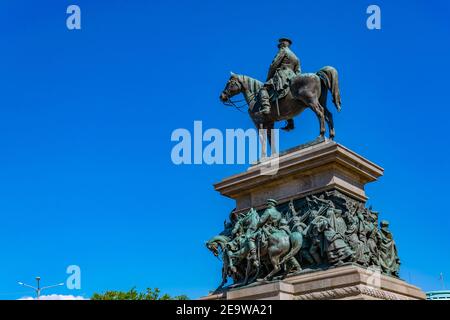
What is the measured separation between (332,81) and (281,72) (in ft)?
5.97

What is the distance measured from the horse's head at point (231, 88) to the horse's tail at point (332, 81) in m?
3.14

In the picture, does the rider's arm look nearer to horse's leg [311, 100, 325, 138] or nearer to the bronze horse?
the bronze horse

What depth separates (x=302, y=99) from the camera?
19828 mm

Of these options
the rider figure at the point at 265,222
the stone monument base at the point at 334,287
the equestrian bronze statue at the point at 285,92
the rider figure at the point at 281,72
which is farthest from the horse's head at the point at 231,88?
the stone monument base at the point at 334,287

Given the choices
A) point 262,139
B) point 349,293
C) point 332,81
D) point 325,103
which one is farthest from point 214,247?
point 332,81

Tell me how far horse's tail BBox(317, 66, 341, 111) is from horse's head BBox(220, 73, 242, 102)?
314cm

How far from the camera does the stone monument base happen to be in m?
15.4

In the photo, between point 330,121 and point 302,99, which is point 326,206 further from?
point 302,99

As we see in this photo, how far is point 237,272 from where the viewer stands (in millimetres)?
18188

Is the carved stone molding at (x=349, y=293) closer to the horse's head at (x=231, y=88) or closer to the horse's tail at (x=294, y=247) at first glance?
the horse's tail at (x=294, y=247)

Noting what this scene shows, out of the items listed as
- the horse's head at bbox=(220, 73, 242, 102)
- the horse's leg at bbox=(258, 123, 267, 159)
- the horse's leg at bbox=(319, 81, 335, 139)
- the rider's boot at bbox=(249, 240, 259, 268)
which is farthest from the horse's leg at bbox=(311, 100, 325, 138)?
the rider's boot at bbox=(249, 240, 259, 268)
